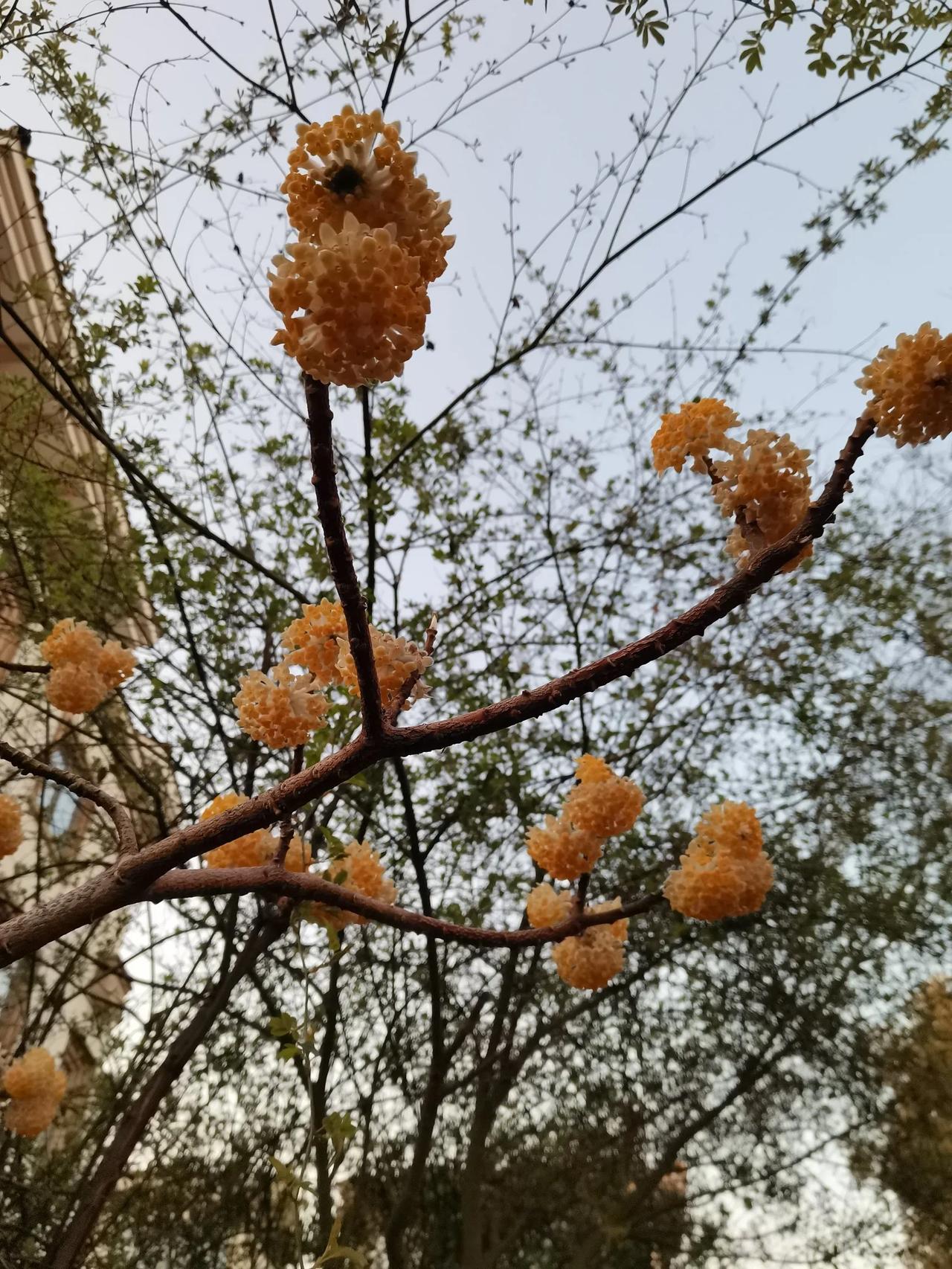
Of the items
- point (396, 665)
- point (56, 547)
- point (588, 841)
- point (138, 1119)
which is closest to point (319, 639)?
point (396, 665)

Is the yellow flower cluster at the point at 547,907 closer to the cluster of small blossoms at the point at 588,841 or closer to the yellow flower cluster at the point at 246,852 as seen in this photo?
the cluster of small blossoms at the point at 588,841

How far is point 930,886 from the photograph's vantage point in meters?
6.14

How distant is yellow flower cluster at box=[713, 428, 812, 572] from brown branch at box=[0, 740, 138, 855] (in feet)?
4.44

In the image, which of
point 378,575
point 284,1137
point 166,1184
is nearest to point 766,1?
point 378,575

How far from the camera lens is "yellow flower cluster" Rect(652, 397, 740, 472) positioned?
1.53 m

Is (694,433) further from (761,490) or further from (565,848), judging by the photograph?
(565,848)

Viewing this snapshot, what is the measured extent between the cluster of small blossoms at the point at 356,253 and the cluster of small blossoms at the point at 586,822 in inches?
58.6

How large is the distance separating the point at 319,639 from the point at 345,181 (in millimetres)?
923

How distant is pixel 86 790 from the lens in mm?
1682

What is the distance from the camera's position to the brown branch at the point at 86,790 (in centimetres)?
161

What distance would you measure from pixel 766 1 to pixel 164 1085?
14.1 ft

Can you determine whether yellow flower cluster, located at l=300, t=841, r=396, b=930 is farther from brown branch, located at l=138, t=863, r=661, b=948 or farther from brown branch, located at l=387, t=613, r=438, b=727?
brown branch, located at l=387, t=613, r=438, b=727

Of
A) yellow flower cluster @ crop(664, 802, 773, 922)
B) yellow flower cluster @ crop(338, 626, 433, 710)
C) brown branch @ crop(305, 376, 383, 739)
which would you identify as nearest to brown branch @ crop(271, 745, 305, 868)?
yellow flower cluster @ crop(338, 626, 433, 710)

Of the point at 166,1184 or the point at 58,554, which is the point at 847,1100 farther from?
the point at 58,554
